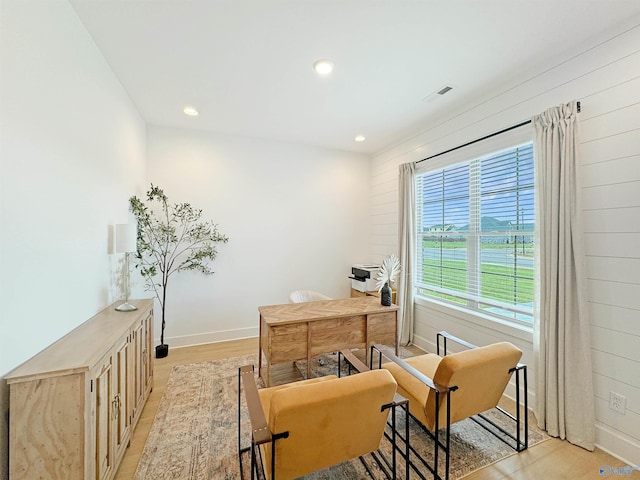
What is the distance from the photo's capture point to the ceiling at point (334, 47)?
5.79 ft

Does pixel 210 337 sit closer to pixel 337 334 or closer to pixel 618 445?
pixel 337 334

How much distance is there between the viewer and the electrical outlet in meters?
1.83

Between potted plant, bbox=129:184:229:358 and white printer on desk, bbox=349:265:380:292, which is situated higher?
potted plant, bbox=129:184:229:358

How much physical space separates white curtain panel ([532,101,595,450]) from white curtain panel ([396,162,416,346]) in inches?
63.2

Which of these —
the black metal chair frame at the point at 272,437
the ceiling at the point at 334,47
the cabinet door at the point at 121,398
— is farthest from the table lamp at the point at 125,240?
the ceiling at the point at 334,47

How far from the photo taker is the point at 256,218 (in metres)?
4.12

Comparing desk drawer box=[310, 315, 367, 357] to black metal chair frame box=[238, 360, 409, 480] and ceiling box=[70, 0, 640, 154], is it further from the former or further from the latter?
ceiling box=[70, 0, 640, 154]

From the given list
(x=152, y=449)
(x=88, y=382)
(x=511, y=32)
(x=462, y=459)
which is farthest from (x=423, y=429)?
(x=511, y=32)

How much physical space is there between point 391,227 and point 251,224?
2180 millimetres

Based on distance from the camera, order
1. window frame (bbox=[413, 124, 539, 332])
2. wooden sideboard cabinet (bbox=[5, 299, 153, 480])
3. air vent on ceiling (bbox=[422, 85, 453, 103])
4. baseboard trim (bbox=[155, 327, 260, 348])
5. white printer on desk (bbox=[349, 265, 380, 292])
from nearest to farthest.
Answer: wooden sideboard cabinet (bbox=[5, 299, 153, 480]) → window frame (bbox=[413, 124, 539, 332]) → air vent on ceiling (bbox=[422, 85, 453, 103]) → baseboard trim (bbox=[155, 327, 260, 348]) → white printer on desk (bbox=[349, 265, 380, 292])

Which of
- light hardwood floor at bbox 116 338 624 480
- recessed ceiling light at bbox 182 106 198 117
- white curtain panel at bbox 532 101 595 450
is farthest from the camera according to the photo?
recessed ceiling light at bbox 182 106 198 117

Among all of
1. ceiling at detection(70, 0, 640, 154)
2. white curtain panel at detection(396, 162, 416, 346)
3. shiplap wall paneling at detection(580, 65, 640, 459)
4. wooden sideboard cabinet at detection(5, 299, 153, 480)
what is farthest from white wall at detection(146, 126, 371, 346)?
shiplap wall paneling at detection(580, 65, 640, 459)

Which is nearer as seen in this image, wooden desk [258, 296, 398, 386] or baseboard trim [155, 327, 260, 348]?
wooden desk [258, 296, 398, 386]

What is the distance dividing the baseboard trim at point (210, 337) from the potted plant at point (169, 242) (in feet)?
0.57
